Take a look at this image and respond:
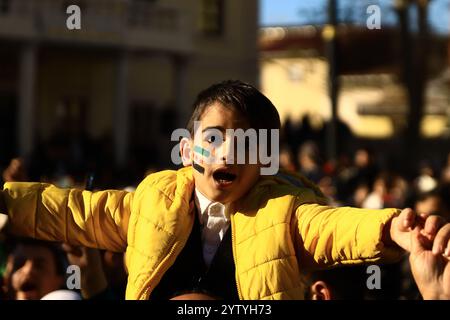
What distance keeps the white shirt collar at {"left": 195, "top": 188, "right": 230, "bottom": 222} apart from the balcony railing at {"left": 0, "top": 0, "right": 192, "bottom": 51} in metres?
18.8

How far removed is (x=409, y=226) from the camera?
7.78ft

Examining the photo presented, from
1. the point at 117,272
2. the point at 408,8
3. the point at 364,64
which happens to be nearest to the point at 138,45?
the point at 408,8

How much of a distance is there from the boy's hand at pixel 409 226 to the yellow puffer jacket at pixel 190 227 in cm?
8

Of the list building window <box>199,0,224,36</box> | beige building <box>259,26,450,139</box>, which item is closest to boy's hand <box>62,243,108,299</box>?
building window <box>199,0,224,36</box>

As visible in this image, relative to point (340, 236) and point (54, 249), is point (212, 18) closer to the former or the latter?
point (54, 249)

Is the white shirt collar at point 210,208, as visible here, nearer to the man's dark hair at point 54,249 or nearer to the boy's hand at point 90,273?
the boy's hand at point 90,273

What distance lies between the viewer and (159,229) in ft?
9.48

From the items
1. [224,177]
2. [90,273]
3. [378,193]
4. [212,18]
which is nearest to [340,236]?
[224,177]

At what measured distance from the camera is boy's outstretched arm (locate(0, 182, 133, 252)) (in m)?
3.05

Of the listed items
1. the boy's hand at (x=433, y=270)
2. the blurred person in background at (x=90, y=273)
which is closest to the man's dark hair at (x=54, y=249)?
the blurred person in background at (x=90, y=273)

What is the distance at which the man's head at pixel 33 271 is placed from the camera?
425 centimetres

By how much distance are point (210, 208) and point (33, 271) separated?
5.20ft
